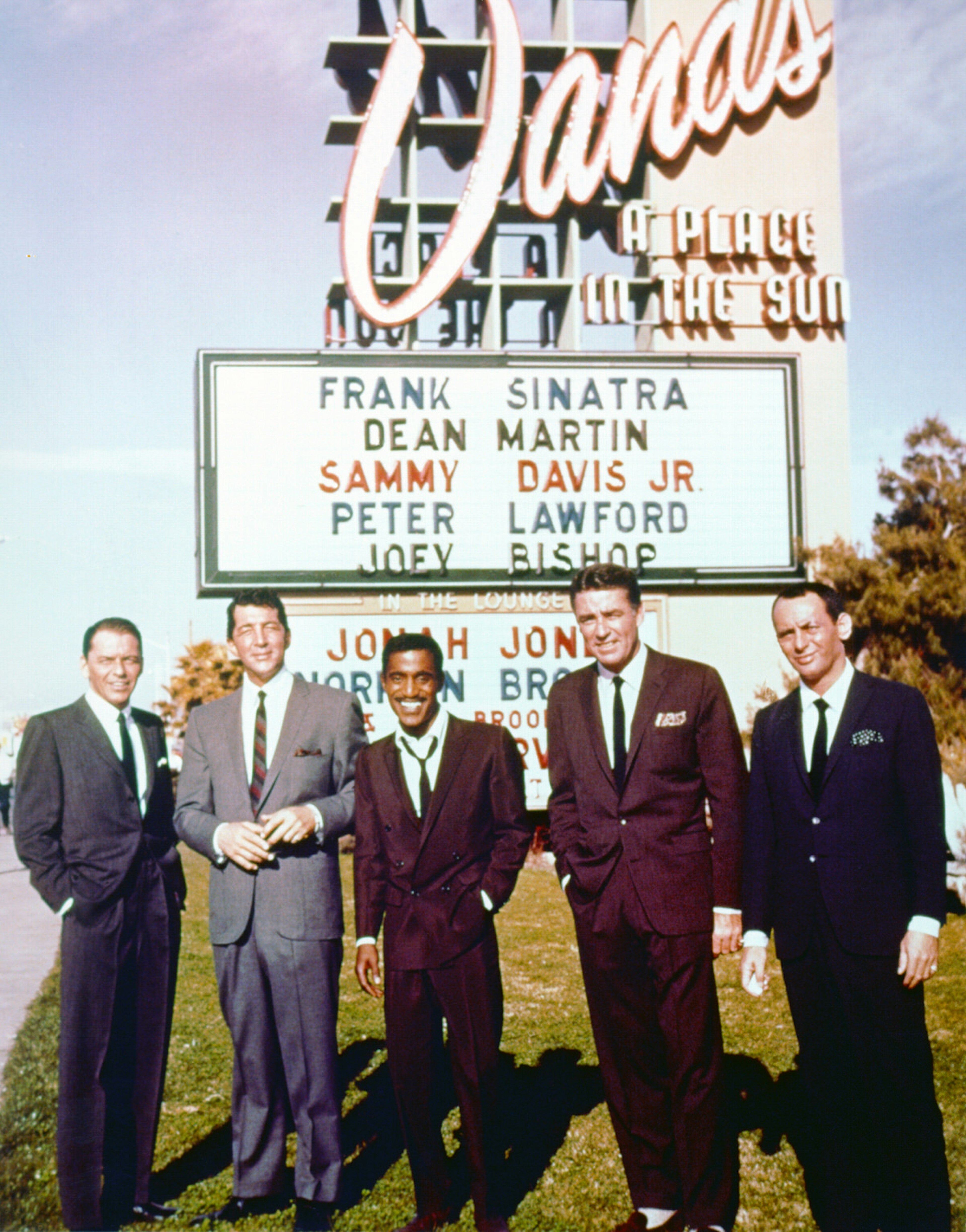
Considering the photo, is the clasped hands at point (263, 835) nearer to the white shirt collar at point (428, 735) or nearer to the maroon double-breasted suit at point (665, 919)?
the white shirt collar at point (428, 735)

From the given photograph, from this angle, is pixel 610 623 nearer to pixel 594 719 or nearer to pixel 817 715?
pixel 594 719

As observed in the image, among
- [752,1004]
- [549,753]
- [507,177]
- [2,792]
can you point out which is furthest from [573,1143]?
[2,792]

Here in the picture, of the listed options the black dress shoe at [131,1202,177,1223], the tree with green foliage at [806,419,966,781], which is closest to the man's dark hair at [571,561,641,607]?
the black dress shoe at [131,1202,177,1223]

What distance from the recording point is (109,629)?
4.77 m

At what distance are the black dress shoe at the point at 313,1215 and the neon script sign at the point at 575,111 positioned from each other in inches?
447

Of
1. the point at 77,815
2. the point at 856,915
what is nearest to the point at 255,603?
the point at 77,815

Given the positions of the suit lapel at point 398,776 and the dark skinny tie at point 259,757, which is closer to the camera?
the suit lapel at point 398,776

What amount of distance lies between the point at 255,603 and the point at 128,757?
0.77 meters

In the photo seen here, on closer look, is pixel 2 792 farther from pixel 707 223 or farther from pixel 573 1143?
pixel 573 1143

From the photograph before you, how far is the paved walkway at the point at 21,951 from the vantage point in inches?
329

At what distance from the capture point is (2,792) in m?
34.6

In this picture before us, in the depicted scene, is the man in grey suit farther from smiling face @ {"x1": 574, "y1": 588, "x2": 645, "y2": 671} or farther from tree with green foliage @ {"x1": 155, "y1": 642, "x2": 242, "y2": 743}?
tree with green foliage @ {"x1": 155, "y1": 642, "x2": 242, "y2": 743}

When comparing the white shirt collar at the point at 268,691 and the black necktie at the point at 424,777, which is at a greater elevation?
the white shirt collar at the point at 268,691

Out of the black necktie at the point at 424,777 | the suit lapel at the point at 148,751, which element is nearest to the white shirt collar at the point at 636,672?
the black necktie at the point at 424,777
